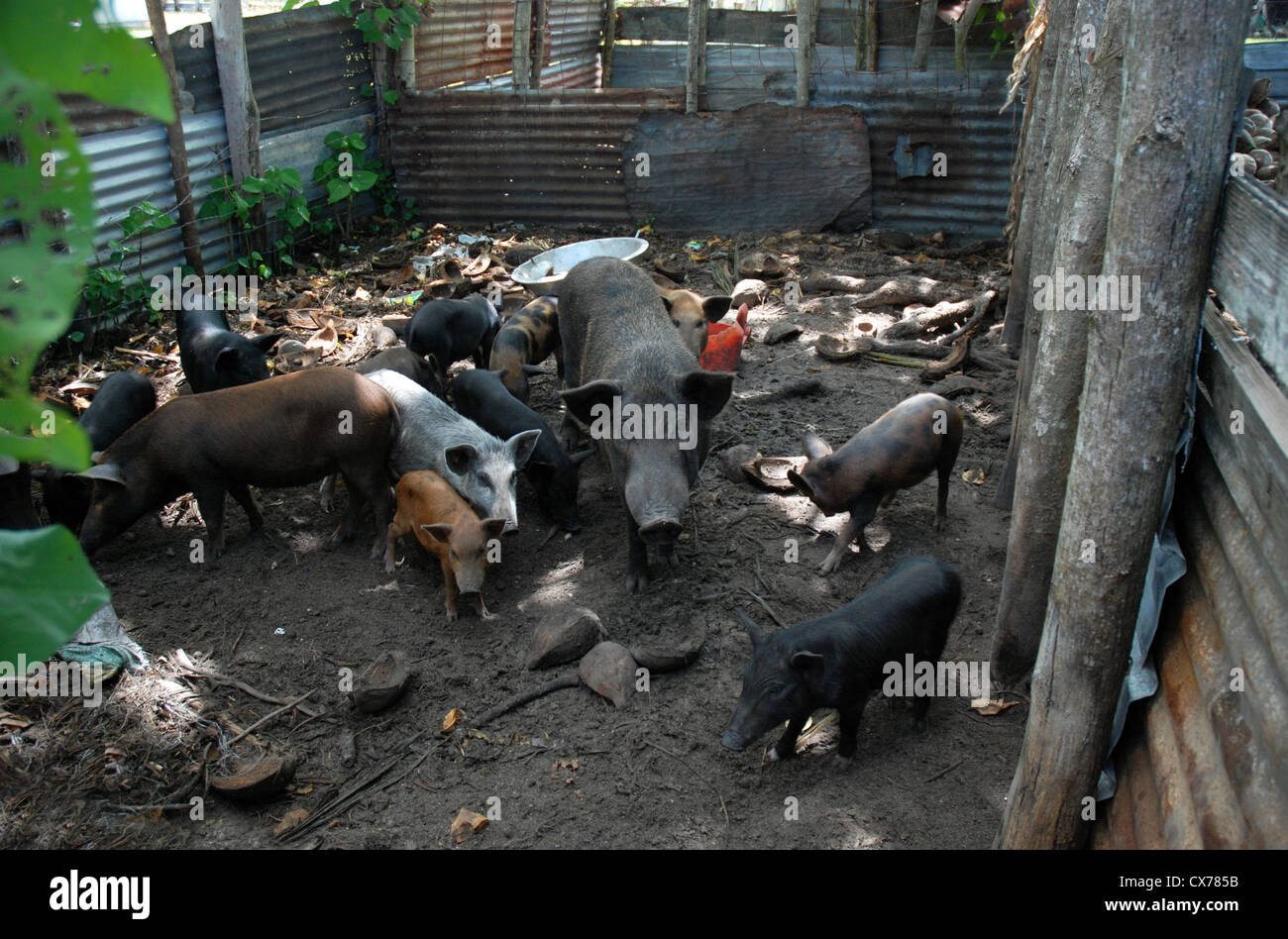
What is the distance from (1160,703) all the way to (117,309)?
27.6 ft

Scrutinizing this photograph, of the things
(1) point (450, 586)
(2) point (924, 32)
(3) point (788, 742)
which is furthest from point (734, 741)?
(2) point (924, 32)

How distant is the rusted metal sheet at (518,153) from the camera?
1102 centimetres

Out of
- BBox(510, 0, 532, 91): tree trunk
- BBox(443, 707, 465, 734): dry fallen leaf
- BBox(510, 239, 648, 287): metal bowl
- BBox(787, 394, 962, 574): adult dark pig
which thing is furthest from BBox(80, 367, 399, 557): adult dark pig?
BBox(510, 0, 532, 91): tree trunk

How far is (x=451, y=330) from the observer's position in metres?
7.56

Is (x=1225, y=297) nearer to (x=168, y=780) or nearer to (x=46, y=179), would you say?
(x=46, y=179)

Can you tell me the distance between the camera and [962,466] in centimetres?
624

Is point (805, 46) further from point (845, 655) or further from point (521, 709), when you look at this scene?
point (521, 709)

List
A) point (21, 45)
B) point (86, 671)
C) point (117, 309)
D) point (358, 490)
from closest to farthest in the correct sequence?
point (21, 45), point (86, 671), point (358, 490), point (117, 309)

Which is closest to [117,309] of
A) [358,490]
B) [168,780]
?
[358,490]

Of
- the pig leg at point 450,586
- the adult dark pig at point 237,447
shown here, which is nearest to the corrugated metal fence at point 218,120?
the adult dark pig at point 237,447

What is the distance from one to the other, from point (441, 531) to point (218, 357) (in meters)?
2.64

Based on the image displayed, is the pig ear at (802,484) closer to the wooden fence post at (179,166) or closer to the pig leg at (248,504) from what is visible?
the pig leg at (248,504)

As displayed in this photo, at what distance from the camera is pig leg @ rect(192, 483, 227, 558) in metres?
5.62

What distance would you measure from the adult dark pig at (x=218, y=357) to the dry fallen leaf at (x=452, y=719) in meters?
3.40
